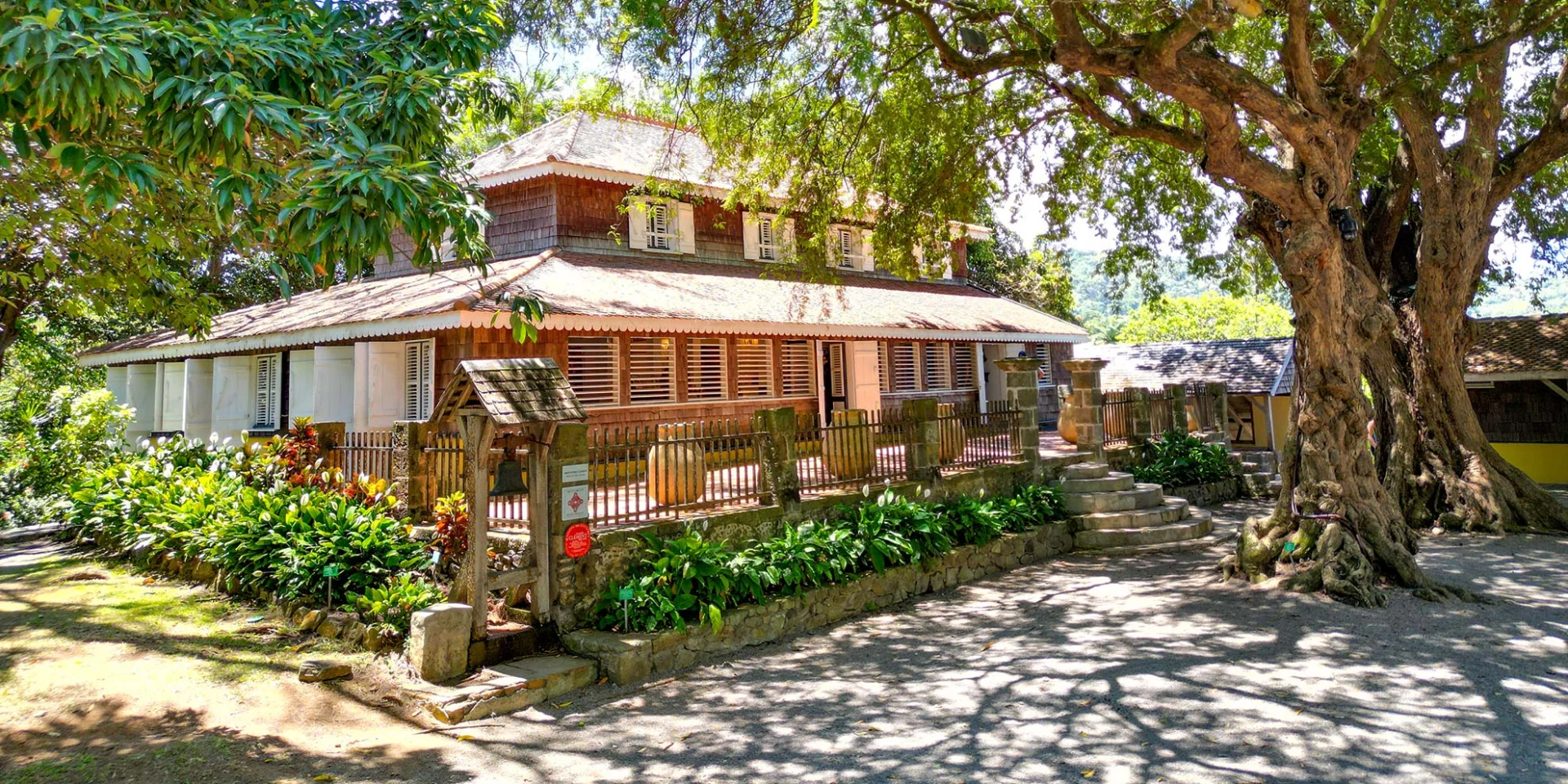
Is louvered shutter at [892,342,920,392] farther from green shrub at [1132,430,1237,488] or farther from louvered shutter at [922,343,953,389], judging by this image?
green shrub at [1132,430,1237,488]

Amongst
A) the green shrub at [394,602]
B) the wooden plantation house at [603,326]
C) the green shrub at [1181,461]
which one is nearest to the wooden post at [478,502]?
the green shrub at [394,602]

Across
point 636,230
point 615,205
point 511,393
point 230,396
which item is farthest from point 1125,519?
point 230,396

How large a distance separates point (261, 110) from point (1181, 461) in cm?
1592

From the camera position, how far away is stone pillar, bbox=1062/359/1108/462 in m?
13.9

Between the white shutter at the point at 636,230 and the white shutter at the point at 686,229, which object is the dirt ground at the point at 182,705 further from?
the white shutter at the point at 686,229

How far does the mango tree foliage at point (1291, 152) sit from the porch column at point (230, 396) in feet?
31.0

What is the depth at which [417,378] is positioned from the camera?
13289mm

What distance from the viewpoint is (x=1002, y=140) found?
1340 centimetres

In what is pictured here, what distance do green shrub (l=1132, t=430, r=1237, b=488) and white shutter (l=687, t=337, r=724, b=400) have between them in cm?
805

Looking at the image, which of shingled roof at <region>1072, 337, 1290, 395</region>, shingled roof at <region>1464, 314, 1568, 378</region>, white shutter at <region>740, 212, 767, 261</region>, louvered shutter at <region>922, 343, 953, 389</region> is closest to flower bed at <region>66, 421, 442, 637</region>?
white shutter at <region>740, 212, 767, 261</region>

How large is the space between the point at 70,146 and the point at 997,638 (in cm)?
790

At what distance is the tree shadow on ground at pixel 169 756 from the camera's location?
A: 5.06 meters

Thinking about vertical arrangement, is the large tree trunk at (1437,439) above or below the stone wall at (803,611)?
above

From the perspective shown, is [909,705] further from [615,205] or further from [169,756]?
[615,205]
